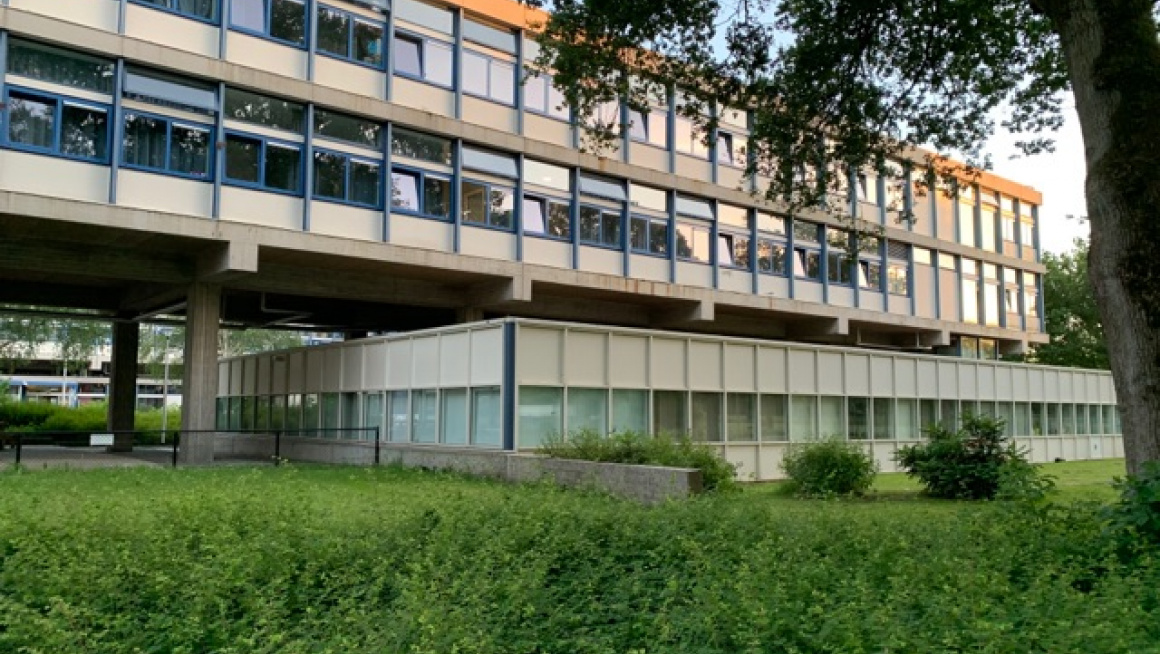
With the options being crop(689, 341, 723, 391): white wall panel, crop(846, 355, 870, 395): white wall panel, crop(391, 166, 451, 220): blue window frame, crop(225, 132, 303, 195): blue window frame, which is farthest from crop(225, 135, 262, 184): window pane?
crop(846, 355, 870, 395): white wall panel

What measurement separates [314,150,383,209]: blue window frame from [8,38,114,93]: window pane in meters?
5.18

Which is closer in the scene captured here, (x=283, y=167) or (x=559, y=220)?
(x=283, y=167)

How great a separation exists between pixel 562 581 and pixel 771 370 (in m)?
16.6

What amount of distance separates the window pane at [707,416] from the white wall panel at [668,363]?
2.30ft

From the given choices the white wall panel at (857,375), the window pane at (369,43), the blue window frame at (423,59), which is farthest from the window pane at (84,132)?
the white wall panel at (857,375)

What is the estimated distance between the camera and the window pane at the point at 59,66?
20.1 m

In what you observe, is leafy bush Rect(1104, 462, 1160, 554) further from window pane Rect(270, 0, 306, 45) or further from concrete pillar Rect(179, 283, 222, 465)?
window pane Rect(270, 0, 306, 45)

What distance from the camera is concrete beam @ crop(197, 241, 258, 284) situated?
22.0 metres

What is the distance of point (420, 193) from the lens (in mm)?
25688

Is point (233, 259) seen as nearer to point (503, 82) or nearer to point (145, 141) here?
point (145, 141)

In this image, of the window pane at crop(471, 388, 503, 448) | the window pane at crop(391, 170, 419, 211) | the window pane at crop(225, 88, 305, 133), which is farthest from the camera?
the window pane at crop(391, 170, 419, 211)

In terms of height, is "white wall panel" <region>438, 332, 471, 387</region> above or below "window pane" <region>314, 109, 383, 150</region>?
below

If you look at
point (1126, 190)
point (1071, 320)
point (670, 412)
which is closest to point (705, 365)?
point (670, 412)

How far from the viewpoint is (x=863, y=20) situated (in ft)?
47.4
